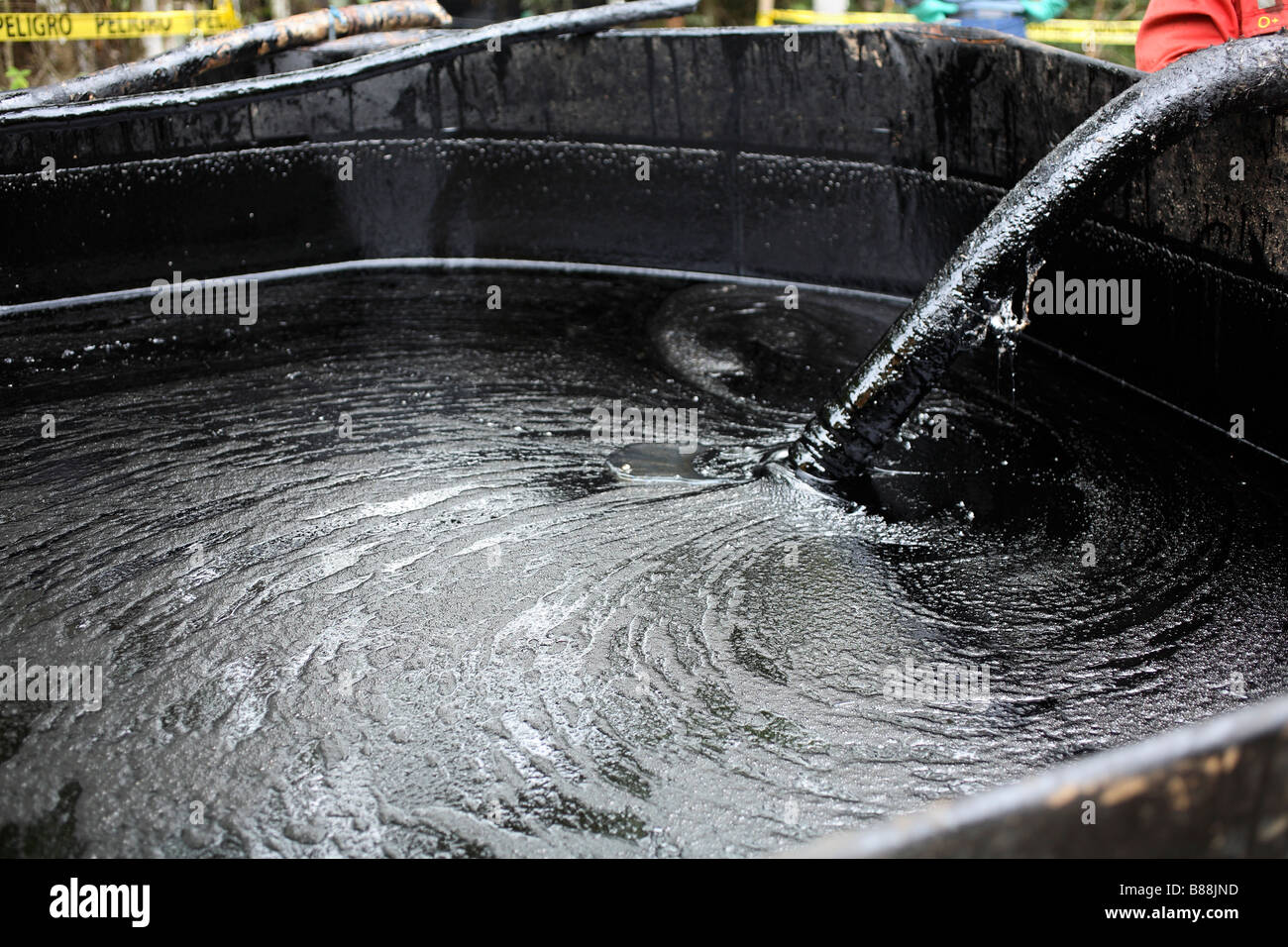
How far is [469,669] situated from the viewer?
2.54 meters

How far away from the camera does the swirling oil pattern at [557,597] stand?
7.14 feet

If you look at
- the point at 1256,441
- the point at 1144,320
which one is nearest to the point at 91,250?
the point at 1144,320

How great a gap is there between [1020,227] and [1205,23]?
991 mm

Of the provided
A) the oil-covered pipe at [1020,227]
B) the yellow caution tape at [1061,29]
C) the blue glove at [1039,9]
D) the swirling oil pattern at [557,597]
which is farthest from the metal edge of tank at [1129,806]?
the yellow caution tape at [1061,29]

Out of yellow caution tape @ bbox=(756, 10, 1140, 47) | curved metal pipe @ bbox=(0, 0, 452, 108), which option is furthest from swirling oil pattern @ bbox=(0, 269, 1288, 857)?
yellow caution tape @ bbox=(756, 10, 1140, 47)

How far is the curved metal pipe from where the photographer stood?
182 inches

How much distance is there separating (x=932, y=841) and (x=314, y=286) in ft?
15.6

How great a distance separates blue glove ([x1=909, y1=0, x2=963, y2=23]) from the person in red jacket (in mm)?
2168

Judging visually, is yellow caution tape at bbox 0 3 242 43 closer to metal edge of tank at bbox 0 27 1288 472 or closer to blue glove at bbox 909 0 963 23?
metal edge of tank at bbox 0 27 1288 472

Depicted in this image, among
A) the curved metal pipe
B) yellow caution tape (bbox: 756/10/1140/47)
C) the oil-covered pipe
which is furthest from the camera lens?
yellow caution tape (bbox: 756/10/1140/47)

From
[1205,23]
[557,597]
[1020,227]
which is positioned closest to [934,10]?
[1205,23]

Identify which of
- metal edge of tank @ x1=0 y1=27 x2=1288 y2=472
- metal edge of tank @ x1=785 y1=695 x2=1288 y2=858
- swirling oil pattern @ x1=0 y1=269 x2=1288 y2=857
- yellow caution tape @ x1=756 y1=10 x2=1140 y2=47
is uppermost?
yellow caution tape @ x1=756 y1=10 x2=1140 y2=47

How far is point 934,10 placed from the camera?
5.72 m
